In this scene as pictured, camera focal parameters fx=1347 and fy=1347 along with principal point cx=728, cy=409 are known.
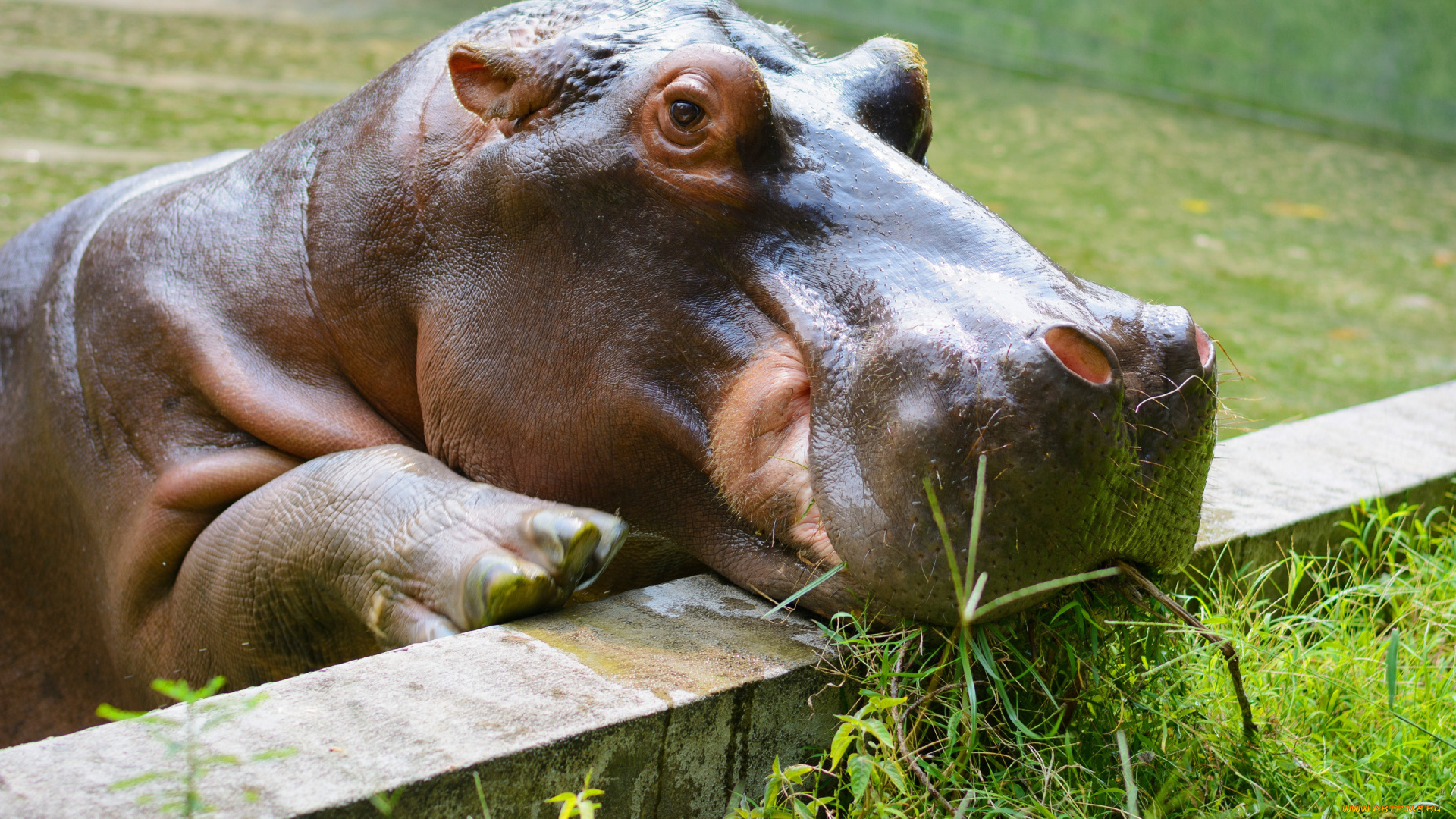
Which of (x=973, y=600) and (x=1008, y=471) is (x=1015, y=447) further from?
(x=973, y=600)

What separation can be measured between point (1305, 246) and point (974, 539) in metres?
6.76

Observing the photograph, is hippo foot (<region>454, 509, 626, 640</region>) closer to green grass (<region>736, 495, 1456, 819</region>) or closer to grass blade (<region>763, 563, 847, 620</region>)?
grass blade (<region>763, 563, 847, 620</region>)

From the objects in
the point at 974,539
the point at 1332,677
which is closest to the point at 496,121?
the point at 974,539

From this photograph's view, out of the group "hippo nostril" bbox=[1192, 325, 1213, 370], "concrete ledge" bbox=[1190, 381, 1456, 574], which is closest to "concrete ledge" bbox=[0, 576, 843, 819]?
"hippo nostril" bbox=[1192, 325, 1213, 370]

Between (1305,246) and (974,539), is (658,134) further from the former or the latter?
(1305,246)

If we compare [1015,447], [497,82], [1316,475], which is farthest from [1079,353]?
[1316,475]

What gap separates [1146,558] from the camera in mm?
2029

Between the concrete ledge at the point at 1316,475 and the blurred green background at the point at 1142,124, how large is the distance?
344mm

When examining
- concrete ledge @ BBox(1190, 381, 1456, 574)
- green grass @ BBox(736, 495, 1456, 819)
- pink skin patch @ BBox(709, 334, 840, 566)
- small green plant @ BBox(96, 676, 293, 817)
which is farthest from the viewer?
concrete ledge @ BBox(1190, 381, 1456, 574)

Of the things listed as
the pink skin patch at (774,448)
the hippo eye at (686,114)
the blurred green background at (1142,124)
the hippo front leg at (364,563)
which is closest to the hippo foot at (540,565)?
the hippo front leg at (364,563)

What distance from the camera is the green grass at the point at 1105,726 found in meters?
1.91

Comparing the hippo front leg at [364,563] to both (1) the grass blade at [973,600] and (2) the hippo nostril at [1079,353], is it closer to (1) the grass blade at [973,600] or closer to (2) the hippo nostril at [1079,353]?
(1) the grass blade at [973,600]

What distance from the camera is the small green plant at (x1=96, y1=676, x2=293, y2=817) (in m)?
1.50

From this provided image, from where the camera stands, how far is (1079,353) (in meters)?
1.85
